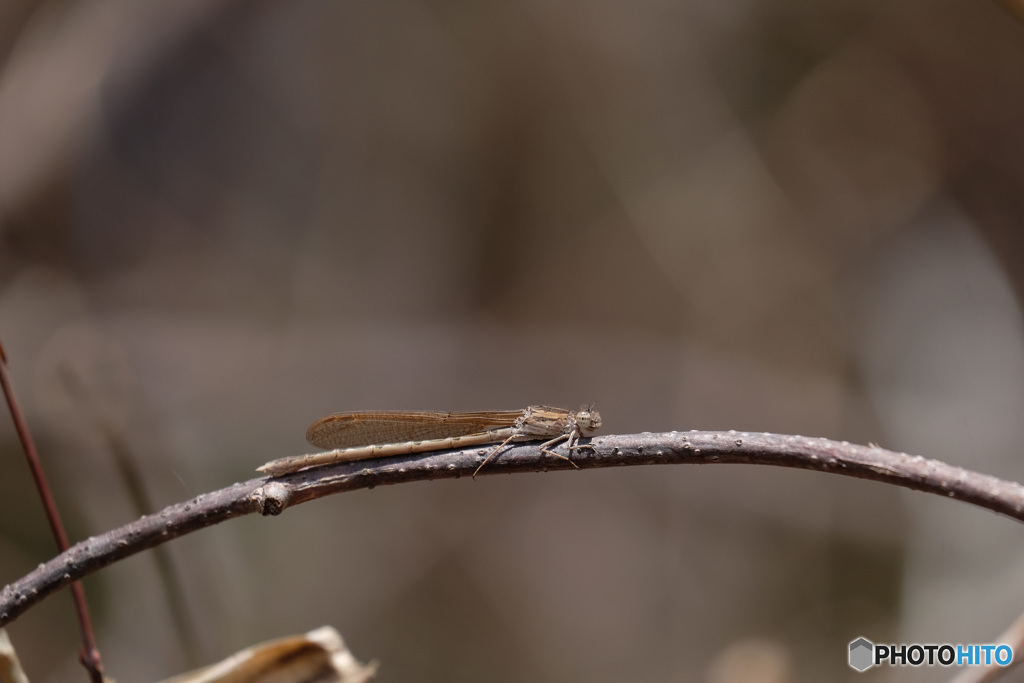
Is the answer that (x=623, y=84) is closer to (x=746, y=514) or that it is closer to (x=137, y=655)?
(x=746, y=514)

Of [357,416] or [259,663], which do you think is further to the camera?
[357,416]

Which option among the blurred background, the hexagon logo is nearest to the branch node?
the blurred background

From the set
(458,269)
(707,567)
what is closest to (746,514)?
(707,567)

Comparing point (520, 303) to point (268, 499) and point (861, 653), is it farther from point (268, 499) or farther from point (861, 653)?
point (861, 653)

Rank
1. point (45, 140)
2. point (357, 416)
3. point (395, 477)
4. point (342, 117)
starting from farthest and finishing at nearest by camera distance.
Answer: point (342, 117) < point (45, 140) < point (357, 416) < point (395, 477)

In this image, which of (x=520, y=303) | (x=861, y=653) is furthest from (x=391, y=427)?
(x=861, y=653)

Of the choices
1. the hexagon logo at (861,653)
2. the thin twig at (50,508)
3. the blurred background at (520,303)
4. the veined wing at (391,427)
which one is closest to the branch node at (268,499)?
the veined wing at (391,427)

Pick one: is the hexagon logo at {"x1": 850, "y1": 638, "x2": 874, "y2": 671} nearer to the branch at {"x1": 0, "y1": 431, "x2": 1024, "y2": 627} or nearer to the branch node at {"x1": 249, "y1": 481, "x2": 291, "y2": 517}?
the branch at {"x1": 0, "y1": 431, "x2": 1024, "y2": 627}
